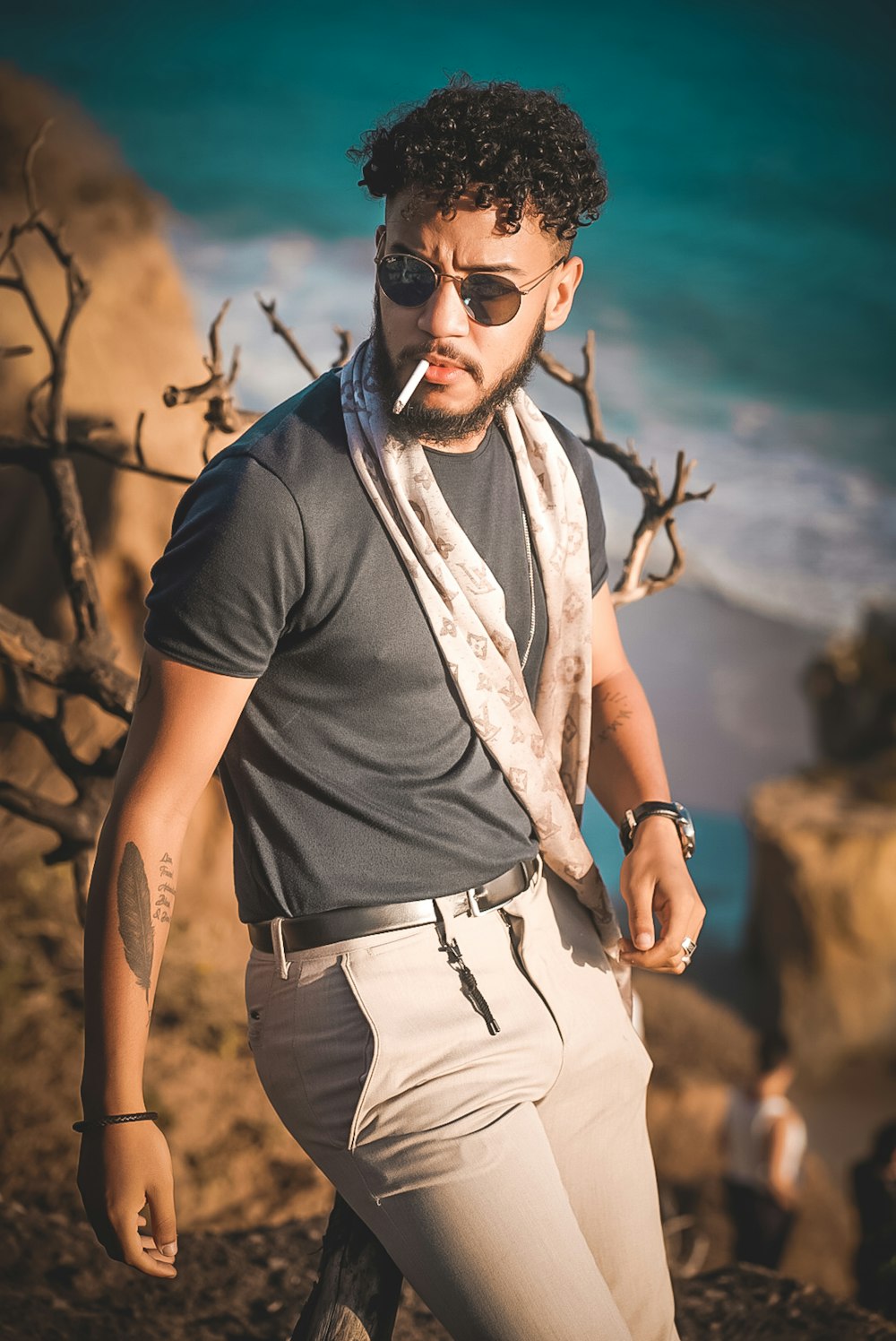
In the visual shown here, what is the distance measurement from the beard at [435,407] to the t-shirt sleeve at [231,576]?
159mm

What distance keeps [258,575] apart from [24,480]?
278cm

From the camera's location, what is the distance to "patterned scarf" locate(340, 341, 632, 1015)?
3.24ft

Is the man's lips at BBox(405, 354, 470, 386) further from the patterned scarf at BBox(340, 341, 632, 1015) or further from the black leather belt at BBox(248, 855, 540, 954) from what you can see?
the black leather belt at BBox(248, 855, 540, 954)

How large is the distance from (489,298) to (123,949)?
2.13 feet

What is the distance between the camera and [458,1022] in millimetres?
978

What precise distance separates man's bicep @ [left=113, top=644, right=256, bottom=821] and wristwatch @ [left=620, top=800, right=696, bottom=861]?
472mm

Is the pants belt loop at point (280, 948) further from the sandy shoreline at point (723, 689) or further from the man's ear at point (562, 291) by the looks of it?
the sandy shoreline at point (723, 689)

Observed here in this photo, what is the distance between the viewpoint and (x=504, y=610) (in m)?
1.08

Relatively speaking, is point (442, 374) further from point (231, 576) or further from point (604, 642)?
point (604, 642)

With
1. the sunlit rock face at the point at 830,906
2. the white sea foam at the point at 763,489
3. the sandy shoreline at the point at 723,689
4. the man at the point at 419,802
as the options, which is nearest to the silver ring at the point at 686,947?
the man at the point at 419,802

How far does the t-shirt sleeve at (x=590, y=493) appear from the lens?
121cm

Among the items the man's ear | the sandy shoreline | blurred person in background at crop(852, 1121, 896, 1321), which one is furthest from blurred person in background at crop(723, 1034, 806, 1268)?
the sandy shoreline

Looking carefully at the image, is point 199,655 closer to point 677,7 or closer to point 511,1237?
point 511,1237

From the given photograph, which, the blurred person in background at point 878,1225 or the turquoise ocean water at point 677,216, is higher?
the turquoise ocean water at point 677,216
